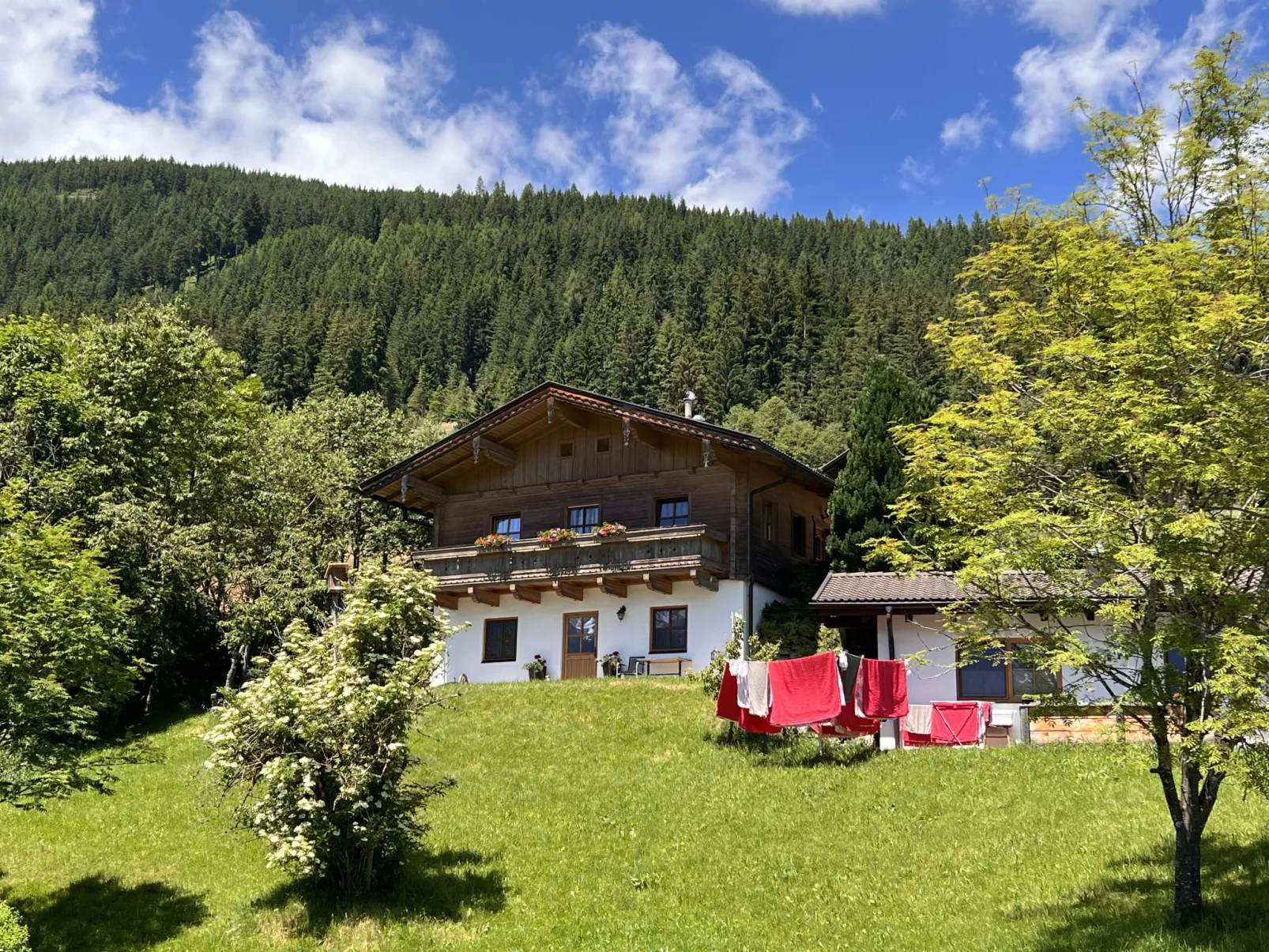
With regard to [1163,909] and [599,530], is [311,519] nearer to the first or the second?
[599,530]

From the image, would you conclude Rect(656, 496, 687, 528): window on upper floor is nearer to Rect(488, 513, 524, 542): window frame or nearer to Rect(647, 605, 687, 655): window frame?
Rect(647, 605, 687, 655): window frame

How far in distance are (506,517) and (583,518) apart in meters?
2.53

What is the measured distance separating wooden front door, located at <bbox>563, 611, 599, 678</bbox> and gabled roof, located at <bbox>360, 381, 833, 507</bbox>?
5485 mm

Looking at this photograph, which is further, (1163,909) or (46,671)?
(46,671)

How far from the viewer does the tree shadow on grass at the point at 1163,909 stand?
10.0m

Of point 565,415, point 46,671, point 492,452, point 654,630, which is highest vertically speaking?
point 565,415

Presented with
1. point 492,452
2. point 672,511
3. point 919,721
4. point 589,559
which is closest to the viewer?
point 919,721

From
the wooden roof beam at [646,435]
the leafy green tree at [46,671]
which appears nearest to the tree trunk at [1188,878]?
the leafy green tree at [46,671]

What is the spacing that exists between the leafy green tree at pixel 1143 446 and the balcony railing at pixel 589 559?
13.7 metres

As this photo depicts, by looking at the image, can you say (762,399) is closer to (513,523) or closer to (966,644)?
(513,523)

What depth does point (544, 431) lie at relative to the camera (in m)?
31.7

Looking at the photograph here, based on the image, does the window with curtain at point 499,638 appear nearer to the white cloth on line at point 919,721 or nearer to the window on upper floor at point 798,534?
the window on upper floor at point 798,534

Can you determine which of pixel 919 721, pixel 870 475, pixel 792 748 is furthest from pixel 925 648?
pixel 870 475

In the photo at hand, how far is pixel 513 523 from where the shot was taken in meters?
31.7
